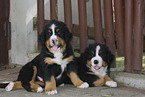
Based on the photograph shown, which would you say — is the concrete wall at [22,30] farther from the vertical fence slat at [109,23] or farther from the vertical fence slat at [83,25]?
the vertical fence slat at [109,23]

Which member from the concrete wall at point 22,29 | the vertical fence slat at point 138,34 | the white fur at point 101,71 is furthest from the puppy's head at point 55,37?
the concrete wall at point 22,29

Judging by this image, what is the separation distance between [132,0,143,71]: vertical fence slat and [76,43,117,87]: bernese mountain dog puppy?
0.39 m

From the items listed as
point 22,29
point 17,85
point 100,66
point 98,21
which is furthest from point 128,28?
point 22,29

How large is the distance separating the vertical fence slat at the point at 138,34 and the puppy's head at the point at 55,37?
3.51 feet

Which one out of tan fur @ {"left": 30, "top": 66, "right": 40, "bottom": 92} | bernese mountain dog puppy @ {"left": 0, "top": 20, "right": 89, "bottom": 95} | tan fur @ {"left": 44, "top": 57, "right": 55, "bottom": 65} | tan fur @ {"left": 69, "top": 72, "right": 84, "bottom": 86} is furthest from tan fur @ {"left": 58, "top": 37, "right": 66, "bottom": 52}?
tan fur @ {"left": 30, "top": 66, "right": 40, "bottom": 92}

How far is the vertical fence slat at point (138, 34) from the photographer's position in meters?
3.34

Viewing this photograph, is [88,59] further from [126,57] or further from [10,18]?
[10,18]

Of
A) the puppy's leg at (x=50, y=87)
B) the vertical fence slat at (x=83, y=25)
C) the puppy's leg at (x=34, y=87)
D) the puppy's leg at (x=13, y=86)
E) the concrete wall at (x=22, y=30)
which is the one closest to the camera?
the puppy's leg at (x=50, y=87)

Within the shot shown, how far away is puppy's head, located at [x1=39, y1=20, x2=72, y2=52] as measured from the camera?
9.98 feet

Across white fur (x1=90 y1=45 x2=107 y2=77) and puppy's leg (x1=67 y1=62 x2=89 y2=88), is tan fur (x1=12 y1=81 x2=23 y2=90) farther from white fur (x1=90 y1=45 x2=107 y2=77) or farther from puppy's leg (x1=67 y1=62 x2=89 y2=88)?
white fur (x1=90 y1=45 x2=107 y2=77)

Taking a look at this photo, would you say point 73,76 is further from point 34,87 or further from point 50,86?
point 34,87

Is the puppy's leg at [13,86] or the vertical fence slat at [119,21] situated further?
the vertical fence slat at [119,21]

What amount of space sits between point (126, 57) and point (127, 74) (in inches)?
11.3

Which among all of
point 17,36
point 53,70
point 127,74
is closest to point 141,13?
point 127,74
